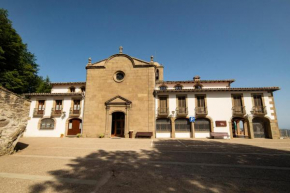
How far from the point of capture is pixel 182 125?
61.8ft

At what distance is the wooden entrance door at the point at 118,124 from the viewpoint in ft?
62.7

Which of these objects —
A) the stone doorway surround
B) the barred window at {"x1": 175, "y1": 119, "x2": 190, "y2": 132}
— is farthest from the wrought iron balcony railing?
the stone doorway surround

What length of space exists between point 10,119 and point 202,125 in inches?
751

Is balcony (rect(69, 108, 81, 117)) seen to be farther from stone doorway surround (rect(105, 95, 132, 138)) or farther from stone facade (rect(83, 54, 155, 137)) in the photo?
stone doorway surround (rect(105, 95, 132, 138))

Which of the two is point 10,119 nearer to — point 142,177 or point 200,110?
point 142,177

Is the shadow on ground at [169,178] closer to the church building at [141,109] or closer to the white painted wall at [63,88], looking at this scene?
the church building at [141,109]

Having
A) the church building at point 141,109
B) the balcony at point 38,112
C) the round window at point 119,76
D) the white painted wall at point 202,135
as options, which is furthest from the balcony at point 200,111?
the balcony at point 38,112

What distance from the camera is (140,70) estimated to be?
2009 centimetres

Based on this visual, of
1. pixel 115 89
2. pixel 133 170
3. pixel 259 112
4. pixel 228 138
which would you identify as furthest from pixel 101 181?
pixel 259 112

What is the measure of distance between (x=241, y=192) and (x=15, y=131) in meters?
11.2

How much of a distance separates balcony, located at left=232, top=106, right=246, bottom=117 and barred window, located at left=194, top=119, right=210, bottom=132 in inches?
143

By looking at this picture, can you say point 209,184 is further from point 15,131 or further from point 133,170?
point 15,131

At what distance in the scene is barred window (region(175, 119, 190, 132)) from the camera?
18734mm

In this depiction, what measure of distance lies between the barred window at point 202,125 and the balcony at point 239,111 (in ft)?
11.9
